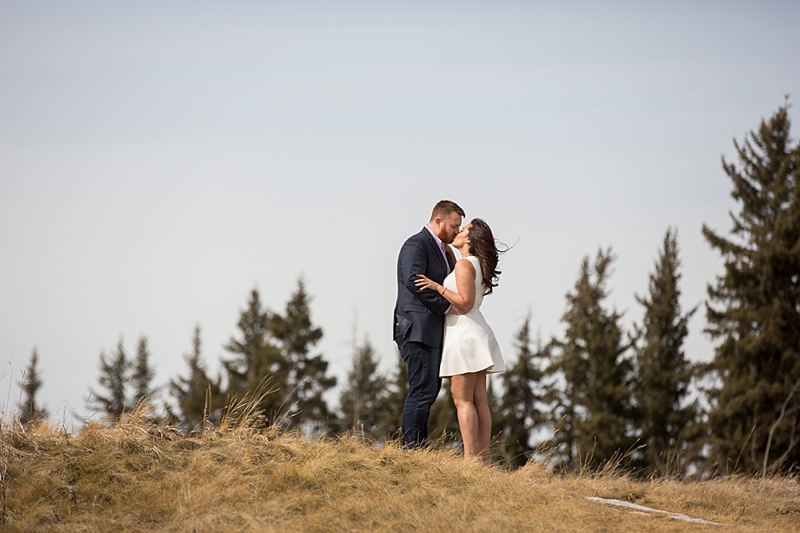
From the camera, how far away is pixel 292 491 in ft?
20.0

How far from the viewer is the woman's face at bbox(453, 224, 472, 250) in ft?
27.1

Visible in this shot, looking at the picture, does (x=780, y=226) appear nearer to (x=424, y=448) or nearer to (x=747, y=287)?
(x=747, y=287)

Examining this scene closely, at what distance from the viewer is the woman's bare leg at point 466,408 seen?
25.9ft

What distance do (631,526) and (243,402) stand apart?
13.4ft

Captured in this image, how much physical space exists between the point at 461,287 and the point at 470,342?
548 mm

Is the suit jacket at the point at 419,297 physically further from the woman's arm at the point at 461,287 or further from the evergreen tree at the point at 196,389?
the evergreen tree at the point at 196,389

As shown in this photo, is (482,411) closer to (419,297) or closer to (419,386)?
(419,386)

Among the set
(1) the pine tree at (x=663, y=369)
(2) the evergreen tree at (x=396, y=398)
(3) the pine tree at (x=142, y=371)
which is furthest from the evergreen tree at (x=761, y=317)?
(3) the pine tree at (x=142, y=371)

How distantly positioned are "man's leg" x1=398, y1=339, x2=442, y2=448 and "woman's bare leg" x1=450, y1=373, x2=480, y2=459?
0.20 meters

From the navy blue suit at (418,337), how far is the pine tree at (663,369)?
101ft

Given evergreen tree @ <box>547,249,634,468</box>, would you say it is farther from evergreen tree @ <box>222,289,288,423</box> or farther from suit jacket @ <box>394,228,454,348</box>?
suit jacket @ <box>394,228,454,348</box>

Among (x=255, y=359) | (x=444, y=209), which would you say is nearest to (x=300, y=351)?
(x=255, y=359)

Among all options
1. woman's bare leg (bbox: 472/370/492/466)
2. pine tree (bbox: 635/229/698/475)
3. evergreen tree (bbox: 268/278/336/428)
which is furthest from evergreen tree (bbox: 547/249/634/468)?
woman's bare leg (bbox: 472/370/492/466)

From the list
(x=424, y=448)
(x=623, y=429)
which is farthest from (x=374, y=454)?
(x=623, y=429)
